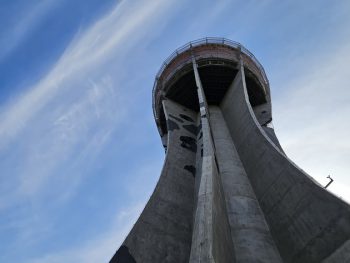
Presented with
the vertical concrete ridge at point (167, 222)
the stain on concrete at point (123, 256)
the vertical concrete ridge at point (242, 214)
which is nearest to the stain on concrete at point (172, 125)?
the vertical concrete ridge at point (167, 222)

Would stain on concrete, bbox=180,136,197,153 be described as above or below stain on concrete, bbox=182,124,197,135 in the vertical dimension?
below

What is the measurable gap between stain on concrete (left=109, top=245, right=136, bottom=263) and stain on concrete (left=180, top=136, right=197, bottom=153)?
628cm

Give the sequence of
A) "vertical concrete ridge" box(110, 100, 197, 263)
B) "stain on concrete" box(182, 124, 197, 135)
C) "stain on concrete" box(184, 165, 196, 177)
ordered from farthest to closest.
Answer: "stain on concrete" box(182, 124, 197, 135), "stain on concrete" box(184, 165, 196, 177), "vertical concrete ridge" box(110, 100, 197, 263)

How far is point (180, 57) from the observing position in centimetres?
1891

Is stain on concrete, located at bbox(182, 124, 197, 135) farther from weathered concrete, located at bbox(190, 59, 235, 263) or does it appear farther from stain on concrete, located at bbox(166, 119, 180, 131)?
weathered concrete, located at bbox(190, 59, 235, 263)

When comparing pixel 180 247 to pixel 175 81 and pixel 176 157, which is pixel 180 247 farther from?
pixel 175 81

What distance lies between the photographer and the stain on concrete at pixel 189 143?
15072 millimetres

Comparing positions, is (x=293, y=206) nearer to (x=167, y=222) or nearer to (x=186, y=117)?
(x=167, y=222)

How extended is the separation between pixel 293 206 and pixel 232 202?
79.1 inches

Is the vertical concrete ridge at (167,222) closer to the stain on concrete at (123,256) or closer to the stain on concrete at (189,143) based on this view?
the stain on concrete at (123,256)

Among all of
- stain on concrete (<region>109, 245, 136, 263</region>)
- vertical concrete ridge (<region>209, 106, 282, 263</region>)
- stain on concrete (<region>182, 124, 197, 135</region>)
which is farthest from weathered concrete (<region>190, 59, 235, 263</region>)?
stain on concrete (<region>182, 124, 197, 135</region>)

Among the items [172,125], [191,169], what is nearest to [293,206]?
[191,169]

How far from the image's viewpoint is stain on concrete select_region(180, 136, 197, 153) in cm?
1507

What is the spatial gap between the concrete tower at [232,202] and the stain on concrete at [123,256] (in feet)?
0.09
